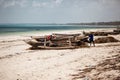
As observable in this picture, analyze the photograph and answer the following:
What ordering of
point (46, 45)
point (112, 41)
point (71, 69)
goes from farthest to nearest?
point (112, 41) → point (46, 45) → point (71, 69)

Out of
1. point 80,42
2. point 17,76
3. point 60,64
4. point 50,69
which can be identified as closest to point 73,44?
point 80,42

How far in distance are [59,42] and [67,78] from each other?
11487 mm

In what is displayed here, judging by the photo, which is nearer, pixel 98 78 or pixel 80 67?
pixel 98 78

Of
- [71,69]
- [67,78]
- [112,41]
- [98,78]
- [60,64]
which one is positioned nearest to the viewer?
[98,78]

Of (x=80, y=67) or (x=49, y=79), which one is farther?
(x=80, y=67)

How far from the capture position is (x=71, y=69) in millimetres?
10625

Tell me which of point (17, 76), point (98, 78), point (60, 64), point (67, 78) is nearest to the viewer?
point (98, 78)

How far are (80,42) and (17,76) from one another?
1197 centimetres

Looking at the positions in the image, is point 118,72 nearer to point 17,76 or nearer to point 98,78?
point 98,78

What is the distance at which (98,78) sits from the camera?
8.41 m

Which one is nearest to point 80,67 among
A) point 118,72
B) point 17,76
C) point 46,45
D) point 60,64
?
point 60,64

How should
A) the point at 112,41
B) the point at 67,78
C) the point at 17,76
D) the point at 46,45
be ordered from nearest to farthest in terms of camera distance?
the point at 67,78, the point at 17,76, the point at 46,45, the point at 112,41

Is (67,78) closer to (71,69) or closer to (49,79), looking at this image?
(49,79)

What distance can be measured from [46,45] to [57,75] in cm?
1059
